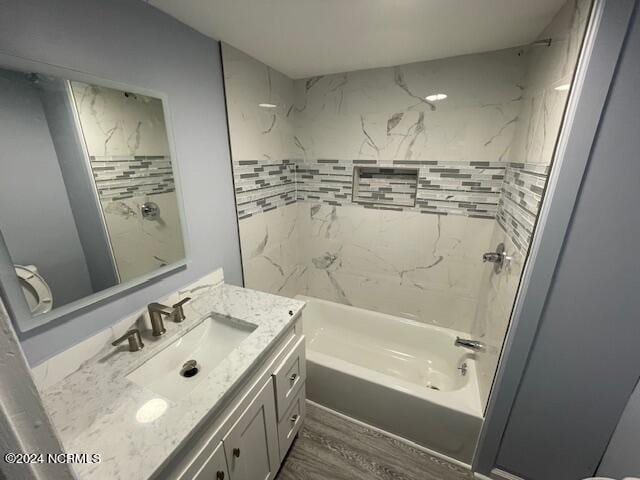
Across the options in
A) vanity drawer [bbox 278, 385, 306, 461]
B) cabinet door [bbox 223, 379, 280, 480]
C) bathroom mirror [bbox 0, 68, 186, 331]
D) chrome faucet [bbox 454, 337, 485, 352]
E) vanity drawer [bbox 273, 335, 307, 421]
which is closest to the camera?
bathroom mirror [bbox 0, 68, 186, 331]

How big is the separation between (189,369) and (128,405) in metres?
0.28

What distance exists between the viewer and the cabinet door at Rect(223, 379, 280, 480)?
0.90 meters

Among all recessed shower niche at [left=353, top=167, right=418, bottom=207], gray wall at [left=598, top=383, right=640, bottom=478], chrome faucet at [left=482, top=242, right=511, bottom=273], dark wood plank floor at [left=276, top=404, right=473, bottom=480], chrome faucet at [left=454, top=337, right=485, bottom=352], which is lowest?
dark wood plank floor at [left=276, top=404, right=473, bottom=480]

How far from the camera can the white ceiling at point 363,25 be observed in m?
1.01

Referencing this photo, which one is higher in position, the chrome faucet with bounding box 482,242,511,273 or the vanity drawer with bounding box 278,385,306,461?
the chrome faucet with bounding box 482,242,511,273

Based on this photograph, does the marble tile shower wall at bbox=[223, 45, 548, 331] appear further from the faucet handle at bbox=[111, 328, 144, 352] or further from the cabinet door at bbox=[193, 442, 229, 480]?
the cabinet door at bbox=[193, 442, 229, 480]

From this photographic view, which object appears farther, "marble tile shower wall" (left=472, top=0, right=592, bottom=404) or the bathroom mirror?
"marble tile shower wall" (left=472, top=0, right=592, bottom=404)

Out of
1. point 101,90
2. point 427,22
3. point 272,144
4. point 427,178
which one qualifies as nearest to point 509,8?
point 427,22

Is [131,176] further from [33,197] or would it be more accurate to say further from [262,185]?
[262,185]

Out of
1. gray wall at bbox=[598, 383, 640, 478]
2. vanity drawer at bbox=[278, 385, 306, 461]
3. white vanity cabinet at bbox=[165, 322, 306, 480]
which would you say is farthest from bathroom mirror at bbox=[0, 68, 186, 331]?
gray wall at bbox=[598, 383, 640, 478]

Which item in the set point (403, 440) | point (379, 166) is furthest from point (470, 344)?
point (379, 166)

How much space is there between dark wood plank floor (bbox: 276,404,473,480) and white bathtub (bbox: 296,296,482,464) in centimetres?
7

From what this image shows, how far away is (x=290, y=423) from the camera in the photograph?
134 centimetres

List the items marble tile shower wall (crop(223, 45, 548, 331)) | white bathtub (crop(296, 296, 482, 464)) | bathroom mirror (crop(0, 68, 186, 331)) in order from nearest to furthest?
bathroom mirror (crop(0, 68, 186, 331)), white bathtub (crop(296, 296, 482, 464)), marble tile shower wall (crop(223, 45, 548, 331))
